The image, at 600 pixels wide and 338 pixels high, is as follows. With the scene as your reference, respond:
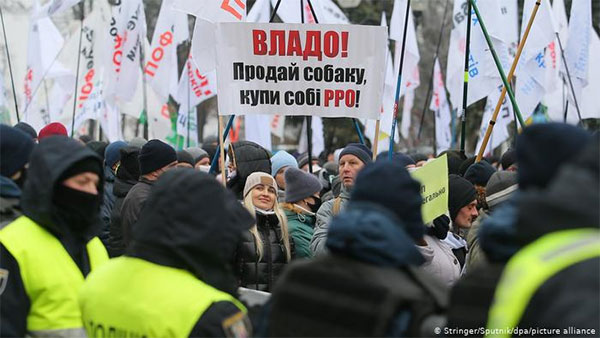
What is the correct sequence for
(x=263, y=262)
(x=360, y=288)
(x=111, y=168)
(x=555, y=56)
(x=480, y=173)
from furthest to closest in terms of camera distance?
(x=555, y=56) → (x=111, y=168) → (x=480, y=173) → (x=263, y=262) → (x=360, y=288)

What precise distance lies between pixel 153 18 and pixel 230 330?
121 ft

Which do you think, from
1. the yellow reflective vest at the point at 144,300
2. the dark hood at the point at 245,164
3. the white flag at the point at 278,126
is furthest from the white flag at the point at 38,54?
the yellow reflective vest at the point at 144,300

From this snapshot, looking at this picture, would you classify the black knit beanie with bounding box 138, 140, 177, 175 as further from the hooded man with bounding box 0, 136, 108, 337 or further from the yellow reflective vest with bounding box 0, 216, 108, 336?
the yellow reflective vest with bounding box 0, 216, 108, 336

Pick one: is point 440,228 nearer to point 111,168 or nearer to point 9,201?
point 9,201

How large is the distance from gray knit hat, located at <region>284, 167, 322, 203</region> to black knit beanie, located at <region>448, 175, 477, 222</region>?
0.99 meters

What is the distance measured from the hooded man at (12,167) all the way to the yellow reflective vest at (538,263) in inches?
105

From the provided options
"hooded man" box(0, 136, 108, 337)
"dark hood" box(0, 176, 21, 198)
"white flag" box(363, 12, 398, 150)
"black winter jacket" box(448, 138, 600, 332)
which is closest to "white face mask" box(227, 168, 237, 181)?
"dark hood" box(0, 176, 21, 198)

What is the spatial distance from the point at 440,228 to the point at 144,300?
3171mm

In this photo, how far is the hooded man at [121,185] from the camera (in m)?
7.54

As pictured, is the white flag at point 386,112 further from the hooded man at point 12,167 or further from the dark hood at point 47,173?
the dark hood at point 47,173

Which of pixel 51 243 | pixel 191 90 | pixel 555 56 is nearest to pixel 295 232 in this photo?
pixel 51 243

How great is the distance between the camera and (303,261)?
10.4 feet

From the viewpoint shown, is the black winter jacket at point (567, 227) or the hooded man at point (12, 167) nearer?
the black winter jacket at point (567, 227)

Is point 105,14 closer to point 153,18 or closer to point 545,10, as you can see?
point 545,10
